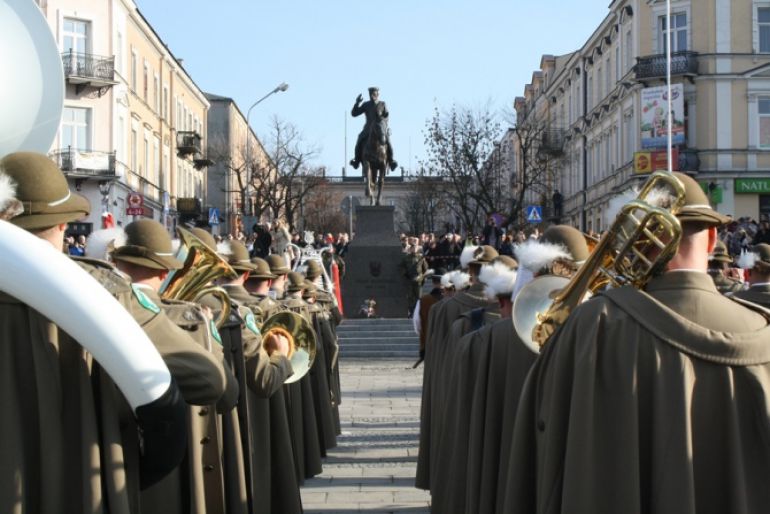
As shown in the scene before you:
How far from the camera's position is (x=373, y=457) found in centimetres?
1067

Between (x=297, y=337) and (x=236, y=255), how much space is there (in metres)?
0.79

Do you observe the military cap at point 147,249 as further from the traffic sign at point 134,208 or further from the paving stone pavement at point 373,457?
the traffic sign at point 134,208

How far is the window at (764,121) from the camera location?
4506cm

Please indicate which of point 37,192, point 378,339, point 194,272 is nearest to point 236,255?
point 194,272

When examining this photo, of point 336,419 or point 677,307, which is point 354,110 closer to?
point 336,419

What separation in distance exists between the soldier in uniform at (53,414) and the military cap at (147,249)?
2.96ft

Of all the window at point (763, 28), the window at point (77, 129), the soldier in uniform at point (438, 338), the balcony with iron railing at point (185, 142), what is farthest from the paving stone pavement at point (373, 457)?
the balcony with iron railing at point (185, 142)

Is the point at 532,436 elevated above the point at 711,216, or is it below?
below

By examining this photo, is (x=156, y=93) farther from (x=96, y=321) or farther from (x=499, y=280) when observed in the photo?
(x=96, y=321)

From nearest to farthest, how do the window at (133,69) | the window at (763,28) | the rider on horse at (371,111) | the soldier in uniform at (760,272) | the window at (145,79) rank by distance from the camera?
the soldier in uniform at (760,272)
the rider on horse at (371,111)
the window at (763,28)
the window at (133,69)
the window at (145,79)

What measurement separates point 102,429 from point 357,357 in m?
18.5

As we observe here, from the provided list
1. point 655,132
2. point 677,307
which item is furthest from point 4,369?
point 655,132

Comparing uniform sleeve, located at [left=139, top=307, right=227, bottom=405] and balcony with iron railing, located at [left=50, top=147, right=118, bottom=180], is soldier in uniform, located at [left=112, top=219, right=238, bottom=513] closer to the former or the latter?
uniform sleeve, located at [left=139, top=307, right=227, bottom=405]

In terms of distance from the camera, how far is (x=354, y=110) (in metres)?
26.7
